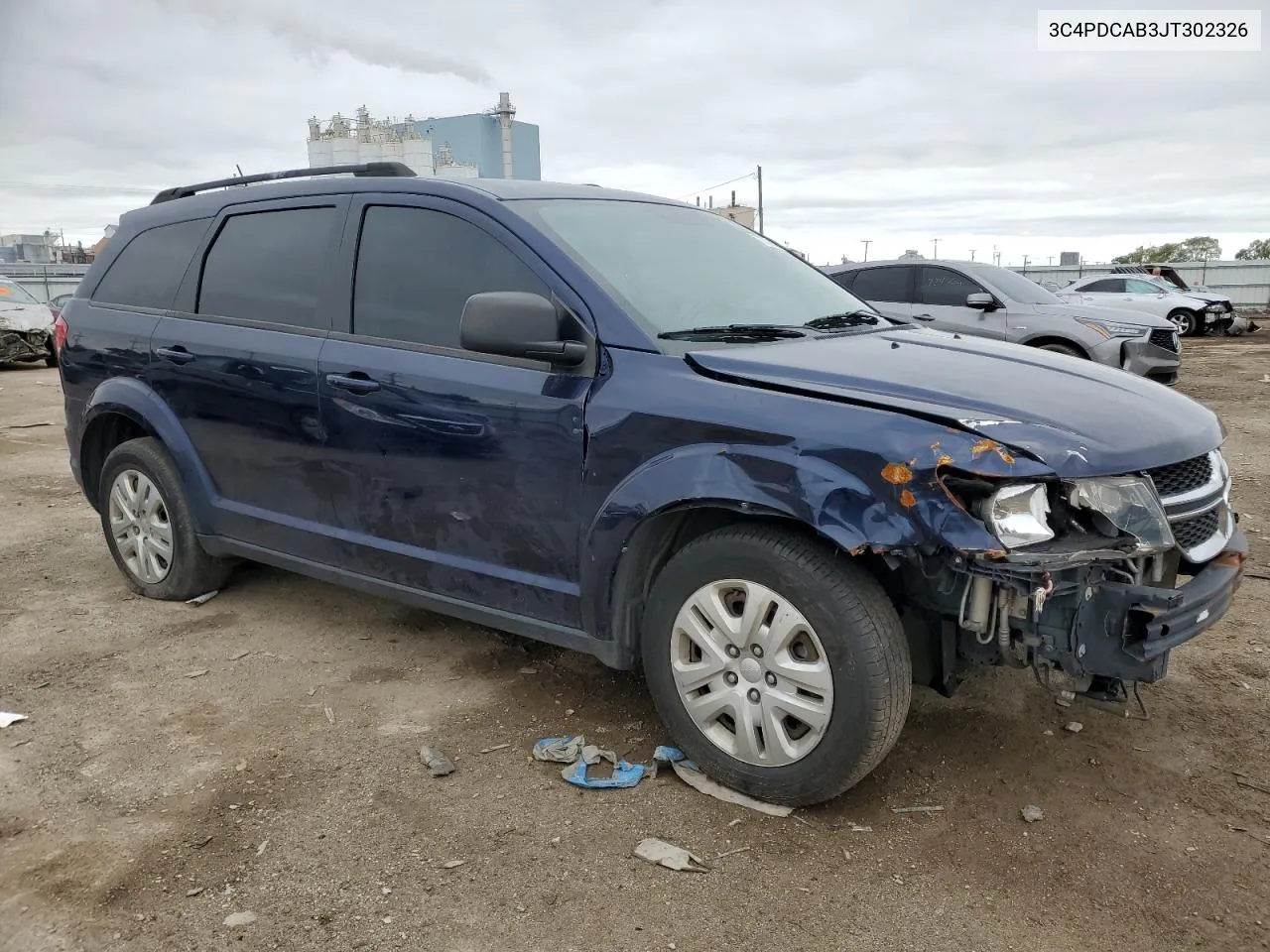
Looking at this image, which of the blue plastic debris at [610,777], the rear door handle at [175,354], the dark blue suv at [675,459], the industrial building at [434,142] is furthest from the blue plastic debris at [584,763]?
the industrial building at [434,142]

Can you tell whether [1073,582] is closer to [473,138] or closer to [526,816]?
[526,816]

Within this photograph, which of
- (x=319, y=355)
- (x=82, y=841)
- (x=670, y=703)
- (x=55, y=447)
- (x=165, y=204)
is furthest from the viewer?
(x=55, y=447)

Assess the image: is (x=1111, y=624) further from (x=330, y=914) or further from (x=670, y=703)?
(x=330, y=914)

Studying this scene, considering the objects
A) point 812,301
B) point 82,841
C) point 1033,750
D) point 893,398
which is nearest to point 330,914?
point 82,841

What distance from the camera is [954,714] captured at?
139 inches

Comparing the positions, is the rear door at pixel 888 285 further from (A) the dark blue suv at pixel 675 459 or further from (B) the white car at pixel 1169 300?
(B) the white car at pixel 1169 300

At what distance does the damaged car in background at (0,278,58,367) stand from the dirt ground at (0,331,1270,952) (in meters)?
14.4

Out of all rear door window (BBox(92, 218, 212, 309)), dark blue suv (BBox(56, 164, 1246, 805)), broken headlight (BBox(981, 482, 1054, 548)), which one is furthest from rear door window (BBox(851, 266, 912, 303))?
broken headlight (BBox(981, 482, 1054, 548))

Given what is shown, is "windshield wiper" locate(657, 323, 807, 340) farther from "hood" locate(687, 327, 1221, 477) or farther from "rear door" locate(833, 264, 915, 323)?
"rear door" locate(833, 264, 915, 323)

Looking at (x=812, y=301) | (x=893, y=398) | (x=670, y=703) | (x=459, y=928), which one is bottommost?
(x=459, y=928)

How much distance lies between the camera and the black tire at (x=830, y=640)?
2.67 metres

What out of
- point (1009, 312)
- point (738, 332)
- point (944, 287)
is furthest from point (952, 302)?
point (738, 332)

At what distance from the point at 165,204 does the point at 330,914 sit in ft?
11.9

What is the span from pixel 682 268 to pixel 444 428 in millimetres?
1033
